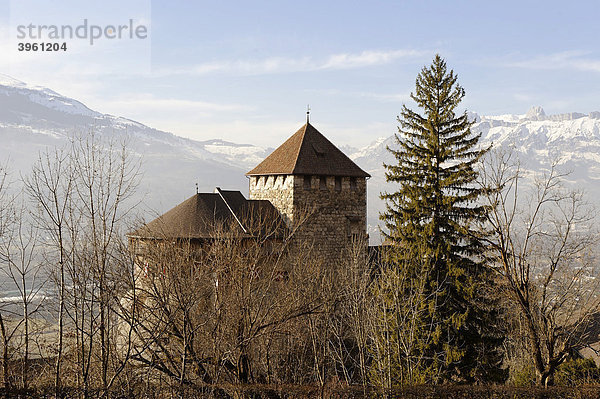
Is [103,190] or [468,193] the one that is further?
[468,193]

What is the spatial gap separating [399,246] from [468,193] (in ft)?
10.6

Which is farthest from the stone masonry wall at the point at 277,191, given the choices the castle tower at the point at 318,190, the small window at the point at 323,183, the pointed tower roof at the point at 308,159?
the small window at the point at 323,183

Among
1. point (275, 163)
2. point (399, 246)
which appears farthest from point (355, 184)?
point (399, 246)

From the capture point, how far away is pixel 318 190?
24.2 m

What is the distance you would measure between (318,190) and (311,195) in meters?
0.44

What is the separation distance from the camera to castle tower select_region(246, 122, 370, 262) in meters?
23.8

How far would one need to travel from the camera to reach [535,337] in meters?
13.6

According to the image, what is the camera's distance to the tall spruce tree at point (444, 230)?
1814 cm

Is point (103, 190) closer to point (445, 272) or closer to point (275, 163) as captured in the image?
point (445, 272)

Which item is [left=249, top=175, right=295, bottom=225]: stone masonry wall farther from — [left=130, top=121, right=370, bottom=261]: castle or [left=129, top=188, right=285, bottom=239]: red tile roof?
[left=129, top=188, right=285, bottom=239]: red tile roof

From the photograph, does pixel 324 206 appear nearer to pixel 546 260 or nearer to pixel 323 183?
pixel 323 183

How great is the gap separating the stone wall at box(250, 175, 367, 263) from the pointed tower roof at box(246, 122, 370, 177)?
0.33 meters

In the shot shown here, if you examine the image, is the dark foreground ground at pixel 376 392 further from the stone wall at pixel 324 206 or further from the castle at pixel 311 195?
the stone wall at pixel 324 206

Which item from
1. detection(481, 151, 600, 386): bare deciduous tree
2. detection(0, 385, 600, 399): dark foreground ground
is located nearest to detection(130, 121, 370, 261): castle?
detection(481, 151, 600, 386): bare deciduous tree
